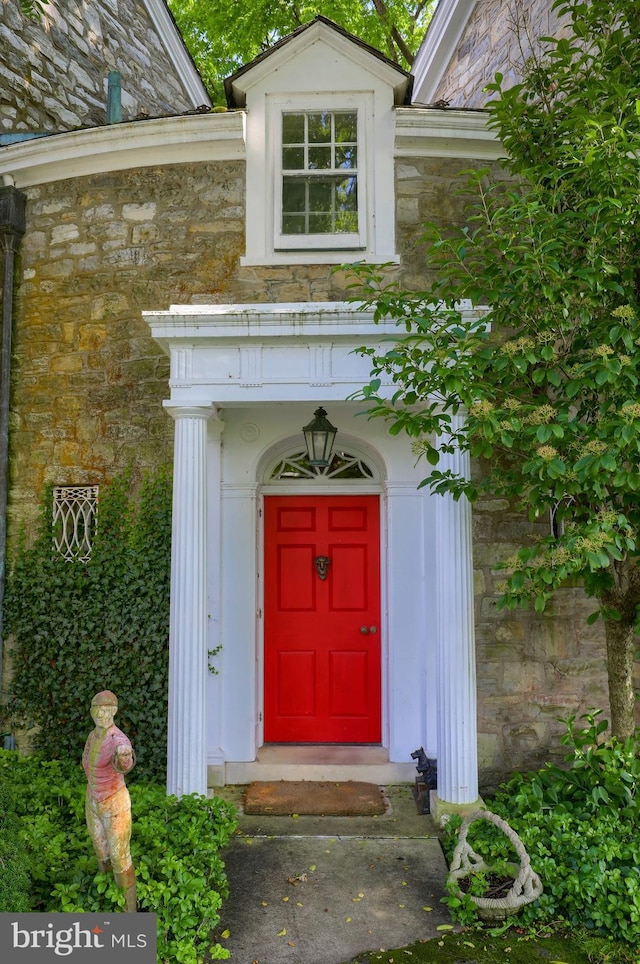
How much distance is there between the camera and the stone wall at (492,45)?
6.40m

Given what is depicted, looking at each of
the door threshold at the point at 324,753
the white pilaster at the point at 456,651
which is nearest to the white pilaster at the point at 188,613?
the door threshold at the point at 324,753

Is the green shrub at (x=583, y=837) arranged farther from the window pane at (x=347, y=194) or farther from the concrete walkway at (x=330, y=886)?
the window pane at (x=347, y=194)

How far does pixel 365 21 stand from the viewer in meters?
11.2

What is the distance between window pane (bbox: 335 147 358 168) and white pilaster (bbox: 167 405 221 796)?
8.21 feet

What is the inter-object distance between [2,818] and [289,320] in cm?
346

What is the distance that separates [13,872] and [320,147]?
5.47 meters

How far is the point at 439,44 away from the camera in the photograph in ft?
27.8

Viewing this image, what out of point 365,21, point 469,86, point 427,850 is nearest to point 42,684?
point 427,850

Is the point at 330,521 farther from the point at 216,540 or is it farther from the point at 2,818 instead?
the point at 2,818

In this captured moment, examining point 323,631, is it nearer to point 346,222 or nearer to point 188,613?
point 188,613

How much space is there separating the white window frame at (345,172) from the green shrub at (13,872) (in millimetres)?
4455

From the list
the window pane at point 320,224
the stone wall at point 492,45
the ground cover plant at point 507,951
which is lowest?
the ground cover plant at point 507,951

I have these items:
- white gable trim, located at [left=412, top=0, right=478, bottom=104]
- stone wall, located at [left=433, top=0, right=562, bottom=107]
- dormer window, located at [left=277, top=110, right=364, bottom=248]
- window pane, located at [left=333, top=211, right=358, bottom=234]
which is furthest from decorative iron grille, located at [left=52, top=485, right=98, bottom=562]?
white gable trim, located at [left=412, top=0, right=478, bottom=104]

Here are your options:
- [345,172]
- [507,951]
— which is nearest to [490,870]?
[507,951]
